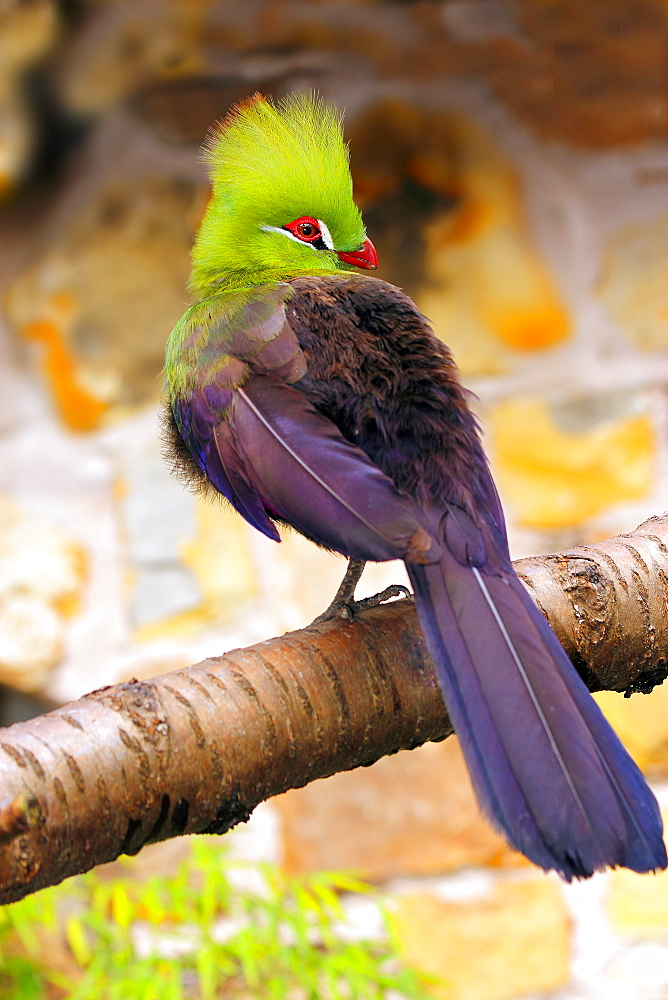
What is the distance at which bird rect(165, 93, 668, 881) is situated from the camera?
2.48 ft

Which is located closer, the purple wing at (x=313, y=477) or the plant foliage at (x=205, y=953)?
the purple wing at (x=313, y=477)

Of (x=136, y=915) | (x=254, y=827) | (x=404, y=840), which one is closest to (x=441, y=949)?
(x=404, y=840)

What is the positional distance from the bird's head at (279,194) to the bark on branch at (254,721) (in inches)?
22.4

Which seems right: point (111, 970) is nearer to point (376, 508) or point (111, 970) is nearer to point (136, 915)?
point (136, 915)

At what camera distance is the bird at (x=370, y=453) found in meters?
0.75

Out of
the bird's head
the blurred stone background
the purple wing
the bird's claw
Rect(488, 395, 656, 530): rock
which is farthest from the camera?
Rect(488, 395, 656, 530): rock

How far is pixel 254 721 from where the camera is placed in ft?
2.73

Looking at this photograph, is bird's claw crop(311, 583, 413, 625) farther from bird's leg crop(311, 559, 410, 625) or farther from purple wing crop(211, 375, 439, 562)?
purple wing crop(211, 375, 439, 562)

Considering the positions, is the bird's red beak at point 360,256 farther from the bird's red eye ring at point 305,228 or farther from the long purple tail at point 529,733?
the long purple tail at point 529,733

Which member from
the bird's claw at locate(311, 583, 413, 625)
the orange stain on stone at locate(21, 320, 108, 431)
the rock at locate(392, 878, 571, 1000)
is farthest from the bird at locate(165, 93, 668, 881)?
the rock at locate(392, 878, 571, 1000)

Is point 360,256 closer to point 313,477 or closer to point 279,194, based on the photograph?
point 279,194

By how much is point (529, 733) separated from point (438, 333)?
1439 millimetres

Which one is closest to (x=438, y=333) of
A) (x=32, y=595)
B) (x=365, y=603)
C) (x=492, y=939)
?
(x=32, y=595)

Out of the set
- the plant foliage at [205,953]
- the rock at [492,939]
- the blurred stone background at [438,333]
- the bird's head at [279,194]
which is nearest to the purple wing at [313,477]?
the bird's head at [279,194]
